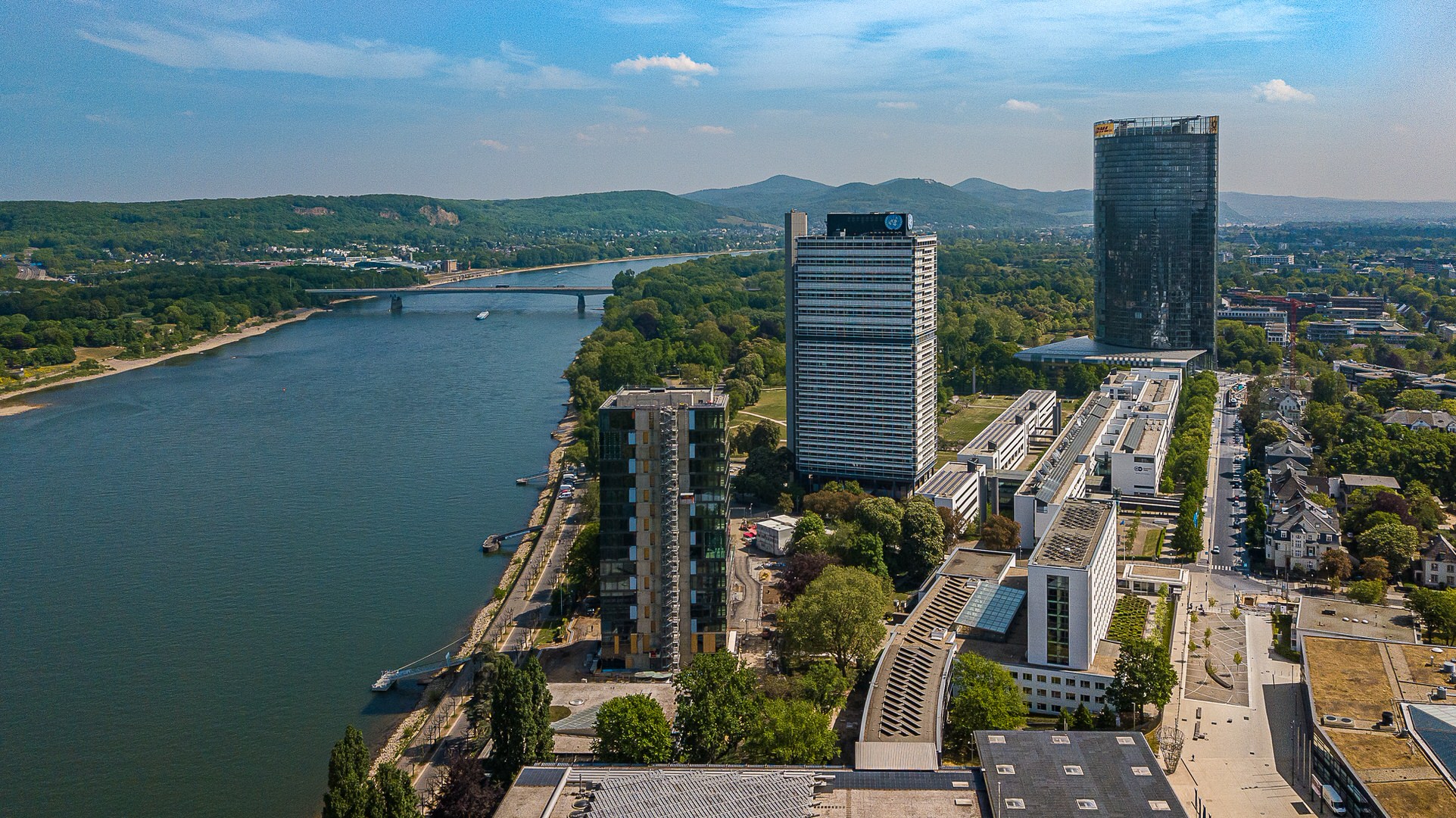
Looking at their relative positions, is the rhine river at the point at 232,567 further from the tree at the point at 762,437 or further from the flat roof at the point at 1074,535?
the flat roof at the point at 1074,535

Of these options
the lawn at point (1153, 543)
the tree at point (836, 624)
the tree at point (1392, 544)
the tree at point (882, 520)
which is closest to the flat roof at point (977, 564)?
the tree at point (882, 520)

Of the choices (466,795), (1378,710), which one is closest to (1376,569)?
(1378,710)

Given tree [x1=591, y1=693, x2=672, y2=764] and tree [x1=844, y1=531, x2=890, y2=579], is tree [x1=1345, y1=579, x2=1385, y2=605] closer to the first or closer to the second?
tree [x1=844, y1=531, x2=890, y2=579]

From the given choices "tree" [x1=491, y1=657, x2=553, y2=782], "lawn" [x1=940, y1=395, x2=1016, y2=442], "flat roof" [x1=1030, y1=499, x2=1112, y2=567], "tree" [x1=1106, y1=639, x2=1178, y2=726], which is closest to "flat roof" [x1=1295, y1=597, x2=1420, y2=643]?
"tree" [x1=1106, y1=639, x2=1178, y2=726]

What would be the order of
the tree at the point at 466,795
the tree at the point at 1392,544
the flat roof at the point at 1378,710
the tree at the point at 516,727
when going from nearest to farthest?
1. the flat roof at the point at 1378,710
2. the tree at the point at 466,795
3. the tree at the point at 516,727
4. the tree at the point at 1392,544

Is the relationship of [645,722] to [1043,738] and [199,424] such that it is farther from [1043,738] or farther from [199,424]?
[199,424]

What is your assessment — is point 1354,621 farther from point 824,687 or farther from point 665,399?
point 665,399
